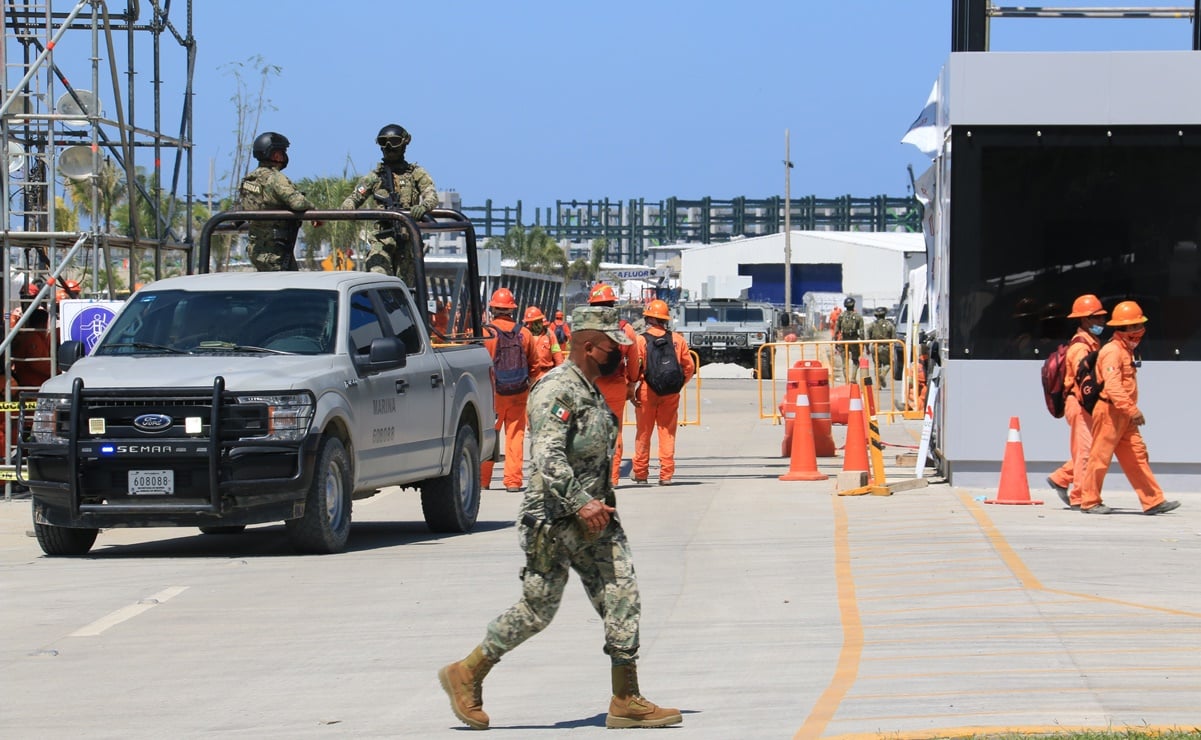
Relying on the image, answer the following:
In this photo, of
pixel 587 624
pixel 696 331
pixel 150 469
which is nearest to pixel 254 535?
pixel 150 469

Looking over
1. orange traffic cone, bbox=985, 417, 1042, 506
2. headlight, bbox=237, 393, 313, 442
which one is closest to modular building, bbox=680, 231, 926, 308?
orange traffic cone, bbox=985, 417, 1042, 506

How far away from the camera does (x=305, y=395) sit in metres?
11.9

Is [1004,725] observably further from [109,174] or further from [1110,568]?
[109,174]

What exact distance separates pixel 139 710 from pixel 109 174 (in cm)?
2640

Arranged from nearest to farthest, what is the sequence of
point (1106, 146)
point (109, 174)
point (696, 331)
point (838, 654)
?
point (838, 654)
point (1106, 146)
point (109, 174)
point (696, 331)

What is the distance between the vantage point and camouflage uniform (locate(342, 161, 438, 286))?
15.8m

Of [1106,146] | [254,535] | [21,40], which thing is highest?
[21,40]

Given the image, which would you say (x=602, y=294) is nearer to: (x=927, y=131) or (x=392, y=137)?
(x=392, y=137)

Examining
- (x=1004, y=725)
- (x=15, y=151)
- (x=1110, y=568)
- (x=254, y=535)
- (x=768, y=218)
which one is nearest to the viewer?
(x=1004, y=725)

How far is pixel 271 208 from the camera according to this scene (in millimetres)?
15305

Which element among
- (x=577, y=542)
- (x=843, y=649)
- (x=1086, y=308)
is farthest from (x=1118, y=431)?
(x=577, y=542)

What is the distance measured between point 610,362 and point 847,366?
61.3ft

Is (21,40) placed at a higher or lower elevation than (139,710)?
higher

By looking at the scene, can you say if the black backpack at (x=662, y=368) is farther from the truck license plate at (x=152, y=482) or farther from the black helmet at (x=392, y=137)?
the truck license plate at (x=152, y=482)
